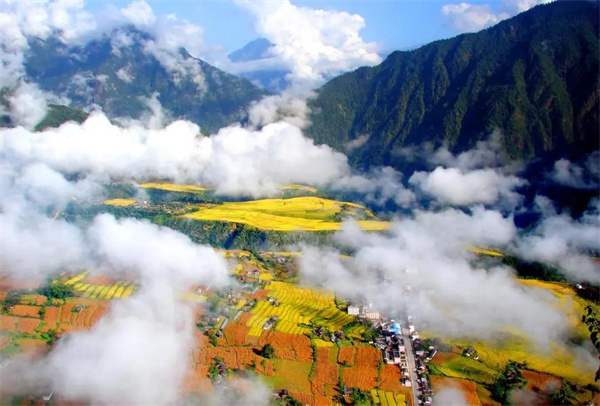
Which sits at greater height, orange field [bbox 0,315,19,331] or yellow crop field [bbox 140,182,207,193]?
yellow crop field [bbox 140,182,207,193]

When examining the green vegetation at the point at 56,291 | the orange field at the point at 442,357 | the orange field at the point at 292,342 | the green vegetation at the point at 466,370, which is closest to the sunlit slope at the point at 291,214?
the green vegetation at the point at 56,291

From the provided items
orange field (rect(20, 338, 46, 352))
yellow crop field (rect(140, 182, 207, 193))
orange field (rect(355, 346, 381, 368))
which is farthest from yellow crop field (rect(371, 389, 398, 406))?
yellow crop field (rect(140, 182, 207, 193))

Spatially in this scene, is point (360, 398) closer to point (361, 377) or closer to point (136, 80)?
point (361, 377)

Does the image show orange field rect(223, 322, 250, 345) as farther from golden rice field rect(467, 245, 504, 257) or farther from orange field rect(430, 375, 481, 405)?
golden rice field rect(467, 245, 504, 257)

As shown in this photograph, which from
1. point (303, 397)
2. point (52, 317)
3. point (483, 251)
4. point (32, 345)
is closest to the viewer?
point (303, 397)

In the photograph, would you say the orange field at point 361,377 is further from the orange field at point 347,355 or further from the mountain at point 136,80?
the mountain at point 136,80

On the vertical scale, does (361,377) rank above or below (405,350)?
below

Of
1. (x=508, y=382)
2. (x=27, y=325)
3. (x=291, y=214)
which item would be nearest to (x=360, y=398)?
(x=508, y=382)
